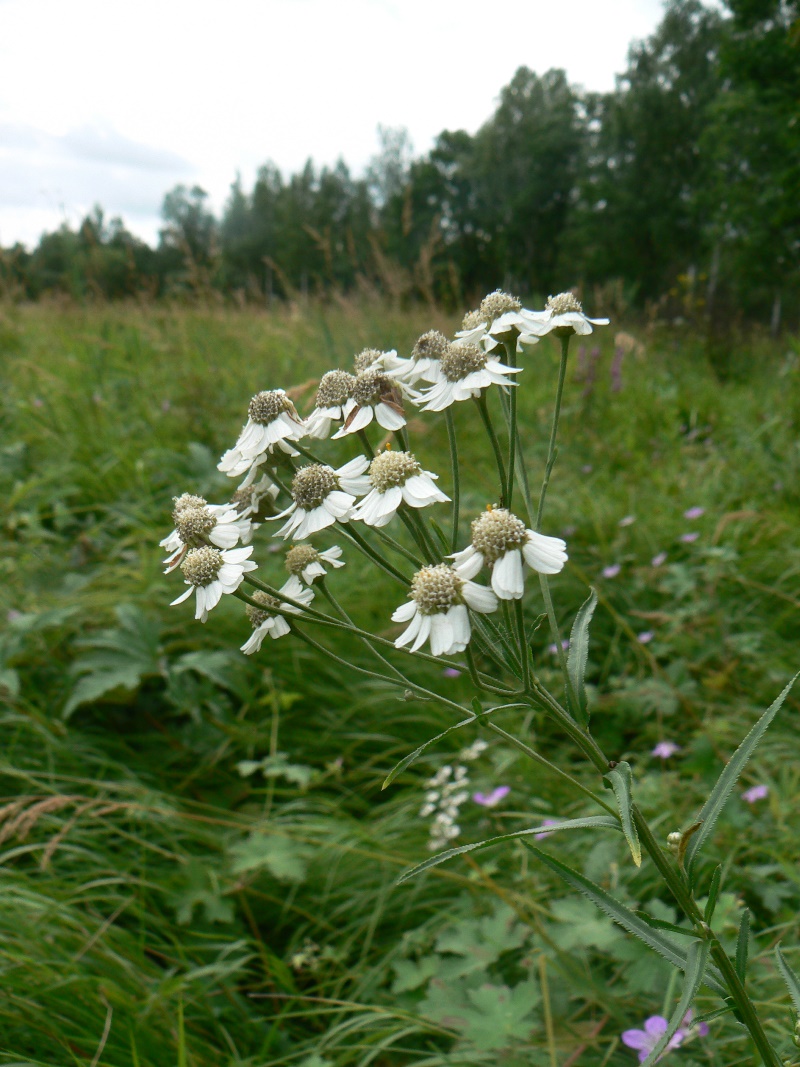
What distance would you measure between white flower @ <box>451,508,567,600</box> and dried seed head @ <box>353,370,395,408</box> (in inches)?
10.8

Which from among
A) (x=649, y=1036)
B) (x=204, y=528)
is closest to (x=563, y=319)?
(x=204, y=528)

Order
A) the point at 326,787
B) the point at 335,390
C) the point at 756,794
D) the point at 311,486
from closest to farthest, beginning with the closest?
the point at 311,486, the point at 335,390, the point at 756,794, the point at 326,787

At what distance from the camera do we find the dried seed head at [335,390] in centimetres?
95

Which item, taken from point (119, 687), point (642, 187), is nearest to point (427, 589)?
point (119, 687)

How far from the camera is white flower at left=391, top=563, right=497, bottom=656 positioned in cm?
67

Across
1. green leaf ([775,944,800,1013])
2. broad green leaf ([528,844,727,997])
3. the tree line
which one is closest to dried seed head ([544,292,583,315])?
broad green leaf ([528,844,727,997])

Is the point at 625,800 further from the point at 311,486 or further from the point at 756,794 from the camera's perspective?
the point at 756,794

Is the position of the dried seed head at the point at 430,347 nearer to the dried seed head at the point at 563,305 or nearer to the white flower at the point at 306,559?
the dried seed head at the point at 563,305

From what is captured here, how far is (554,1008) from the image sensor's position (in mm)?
1386

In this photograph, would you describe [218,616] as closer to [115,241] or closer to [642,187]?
[115,241]

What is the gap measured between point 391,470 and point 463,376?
0.17 meters

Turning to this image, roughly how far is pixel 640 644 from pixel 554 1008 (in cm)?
120

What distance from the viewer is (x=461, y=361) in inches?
34.9

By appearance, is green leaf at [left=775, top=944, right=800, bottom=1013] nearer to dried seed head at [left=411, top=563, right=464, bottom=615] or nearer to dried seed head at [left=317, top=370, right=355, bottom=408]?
dried seed head at [left=411, top=563, right=464, bottom=615]
